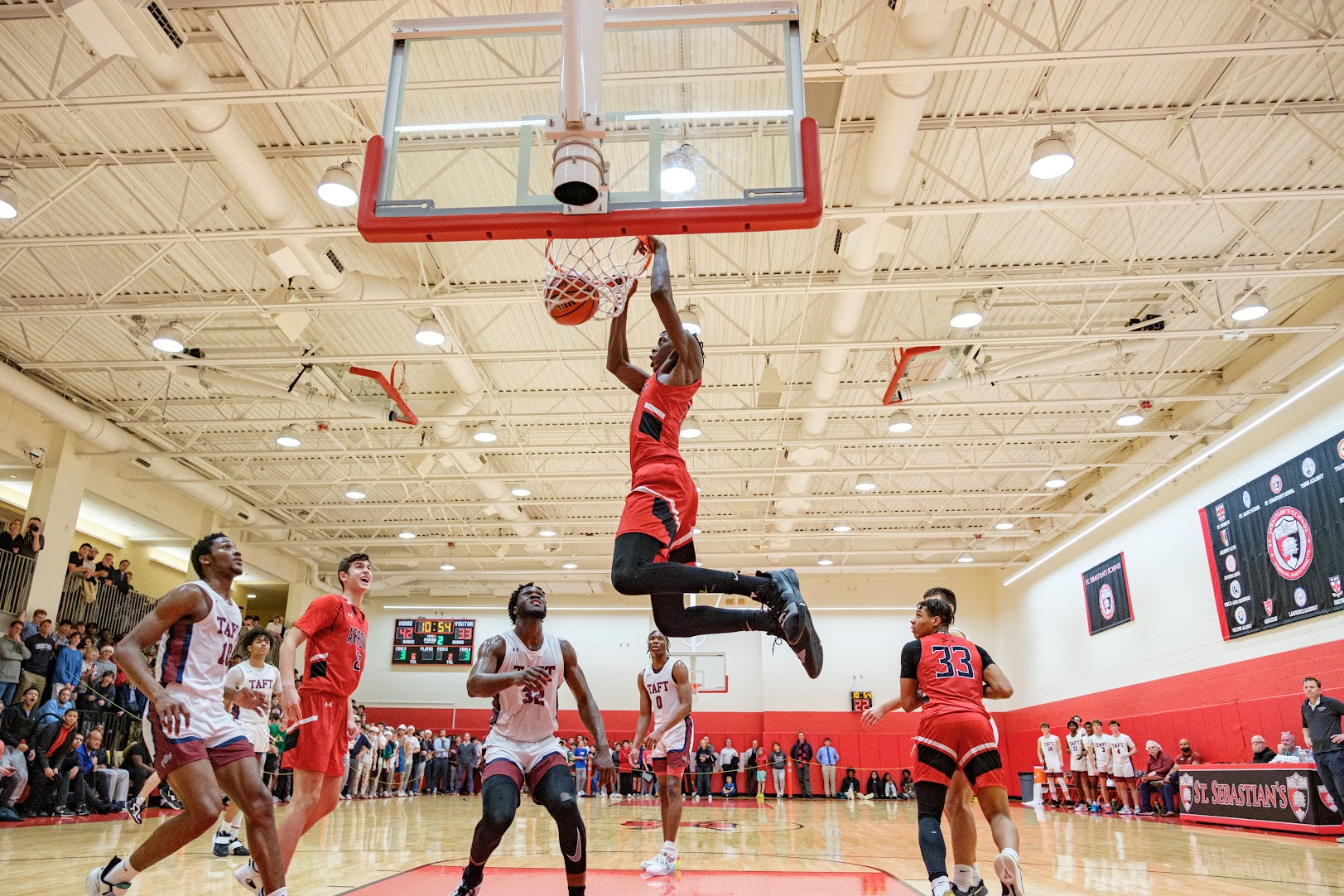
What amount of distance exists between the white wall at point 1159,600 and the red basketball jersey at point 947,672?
11681 mm

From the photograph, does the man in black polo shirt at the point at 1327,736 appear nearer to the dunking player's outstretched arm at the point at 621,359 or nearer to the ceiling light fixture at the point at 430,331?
the dunking player's outstretched arm at the point at 621,359

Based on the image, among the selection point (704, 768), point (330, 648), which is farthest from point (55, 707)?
point (704, 768)

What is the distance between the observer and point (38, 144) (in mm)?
10891

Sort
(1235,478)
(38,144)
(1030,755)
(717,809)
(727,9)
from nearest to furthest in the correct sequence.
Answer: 1. (727,9)
2. (38,144)
3. (1235,478)
4. (717,809)
5. (1030,755)

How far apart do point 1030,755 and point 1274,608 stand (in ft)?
39.4

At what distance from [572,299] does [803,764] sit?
80.0 feet

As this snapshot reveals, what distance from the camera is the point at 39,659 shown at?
1379cm

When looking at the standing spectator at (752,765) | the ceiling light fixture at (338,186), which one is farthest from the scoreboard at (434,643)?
the ceiling light fixture at (338,186)

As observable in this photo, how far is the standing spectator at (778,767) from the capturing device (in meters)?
26.4

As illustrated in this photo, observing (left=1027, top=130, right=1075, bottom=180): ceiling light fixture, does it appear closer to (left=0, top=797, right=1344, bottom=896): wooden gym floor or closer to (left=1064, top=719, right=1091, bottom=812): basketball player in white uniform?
(left=0, top=797, right=1344, bottom=896): wooden gym floor

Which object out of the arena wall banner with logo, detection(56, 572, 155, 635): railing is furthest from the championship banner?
detection(56, 572, 155, 635): railing

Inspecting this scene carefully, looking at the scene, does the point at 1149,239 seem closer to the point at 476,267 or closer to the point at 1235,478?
the point at 1235,478

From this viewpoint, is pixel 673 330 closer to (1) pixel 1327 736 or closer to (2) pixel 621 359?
(2) pixel 621 359

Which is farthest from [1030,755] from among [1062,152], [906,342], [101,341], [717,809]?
[101,341]
